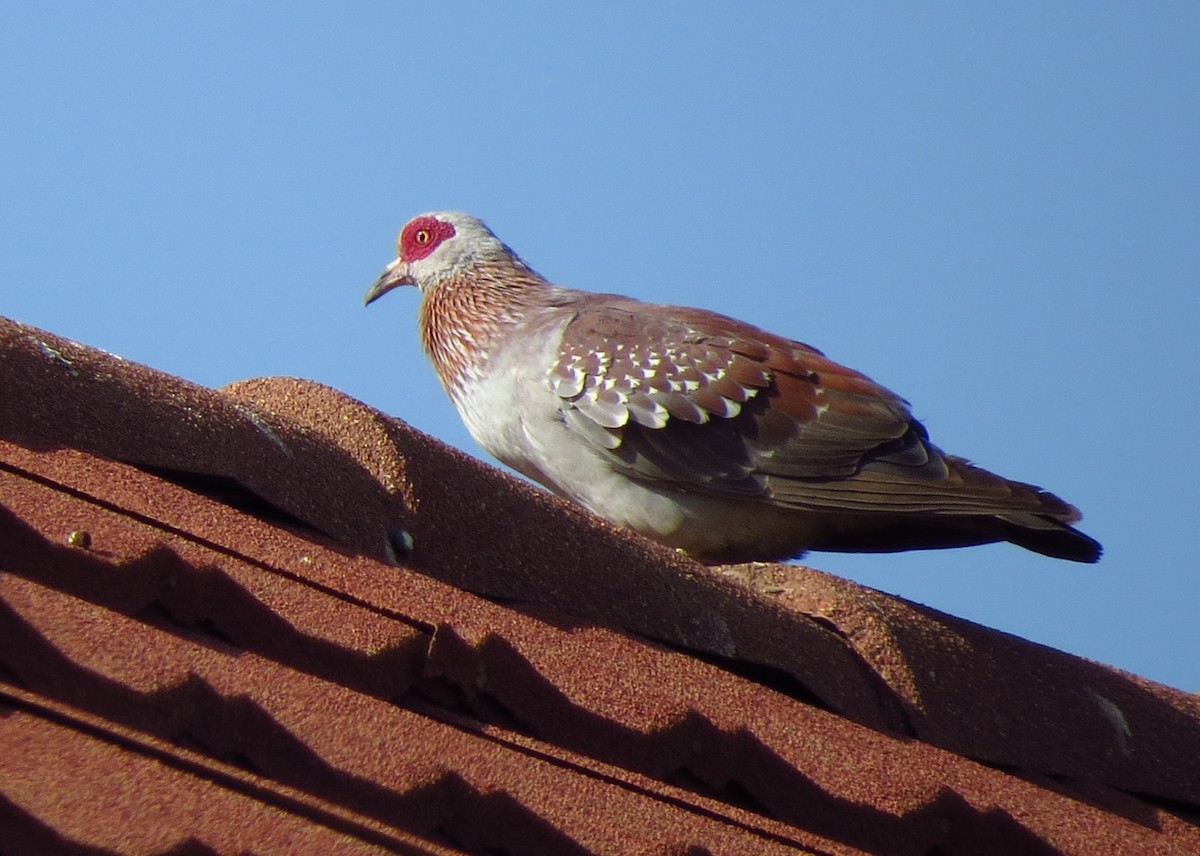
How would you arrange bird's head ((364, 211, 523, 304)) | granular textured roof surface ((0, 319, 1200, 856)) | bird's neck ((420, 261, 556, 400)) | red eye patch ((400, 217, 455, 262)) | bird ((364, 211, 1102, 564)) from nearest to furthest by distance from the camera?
granular textured roof surface ((0, 319, 1200, 856)), bird ((364, 211, 1102, 564)), bird's neck ((420, 261, 556, 400)), bird's head ((364, 211, 523, 304)), red eye patch ((400, 217, 455, 262))

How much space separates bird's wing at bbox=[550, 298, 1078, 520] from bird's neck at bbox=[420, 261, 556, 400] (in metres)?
0.45

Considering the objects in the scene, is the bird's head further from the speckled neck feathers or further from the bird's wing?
the bird's wing

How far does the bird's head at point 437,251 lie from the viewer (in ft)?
21.1

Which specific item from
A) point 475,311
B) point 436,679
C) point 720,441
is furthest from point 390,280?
point 436,679

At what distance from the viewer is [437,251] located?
658 cm

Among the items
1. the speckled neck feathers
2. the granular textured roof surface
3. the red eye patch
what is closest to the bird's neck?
the speckled neck feathers

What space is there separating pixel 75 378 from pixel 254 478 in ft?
1.17

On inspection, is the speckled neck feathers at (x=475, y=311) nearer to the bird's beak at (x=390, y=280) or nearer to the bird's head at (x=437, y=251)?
the bird's head at (x=437, y=251)

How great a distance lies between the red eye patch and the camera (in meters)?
6.65

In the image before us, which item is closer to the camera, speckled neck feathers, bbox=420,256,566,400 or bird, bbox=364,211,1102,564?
bird, bbox=364,211,1102,564

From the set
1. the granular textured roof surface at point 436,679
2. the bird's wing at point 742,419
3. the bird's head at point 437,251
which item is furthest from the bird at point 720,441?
the bird's head at point 437,251

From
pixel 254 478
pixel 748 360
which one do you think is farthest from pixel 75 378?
pixel 748 360

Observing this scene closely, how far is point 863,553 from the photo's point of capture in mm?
5082

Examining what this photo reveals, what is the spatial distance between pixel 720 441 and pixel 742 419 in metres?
→ 0.09
